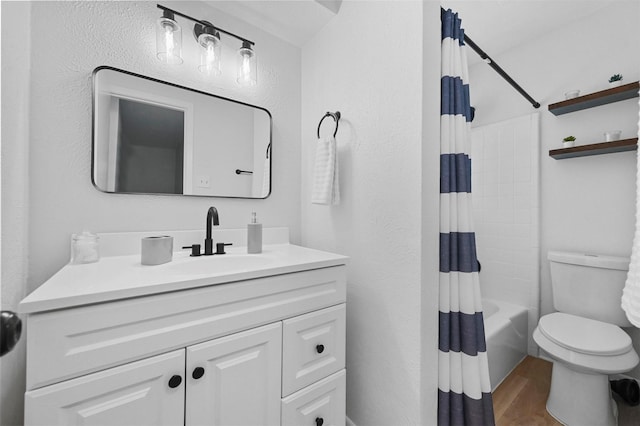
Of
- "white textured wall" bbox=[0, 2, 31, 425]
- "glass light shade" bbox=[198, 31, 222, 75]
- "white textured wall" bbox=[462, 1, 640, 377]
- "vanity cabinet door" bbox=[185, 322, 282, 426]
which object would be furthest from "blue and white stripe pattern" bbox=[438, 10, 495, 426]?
"white textured wall" bbox=[0, 2, 31, 425]

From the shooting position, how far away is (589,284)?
5.41ft

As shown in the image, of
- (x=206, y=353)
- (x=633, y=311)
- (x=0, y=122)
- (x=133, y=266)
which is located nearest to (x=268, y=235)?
(x=133, y=266)

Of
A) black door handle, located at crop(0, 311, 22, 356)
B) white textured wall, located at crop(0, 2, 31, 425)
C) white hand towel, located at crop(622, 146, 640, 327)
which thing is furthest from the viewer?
white hand towel, located at crop(622, 146, 640, 327)

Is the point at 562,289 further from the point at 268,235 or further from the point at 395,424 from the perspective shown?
the point at 268,235

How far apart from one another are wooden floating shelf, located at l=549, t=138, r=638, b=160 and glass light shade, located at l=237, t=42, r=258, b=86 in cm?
205

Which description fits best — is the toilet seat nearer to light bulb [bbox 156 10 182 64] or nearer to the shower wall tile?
the shower wall tile

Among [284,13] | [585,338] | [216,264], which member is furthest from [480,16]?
[216,264]

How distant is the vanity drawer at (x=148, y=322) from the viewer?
1.99ft

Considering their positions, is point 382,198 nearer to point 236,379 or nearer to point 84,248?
point 236,379

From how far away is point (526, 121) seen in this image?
206 centimetres

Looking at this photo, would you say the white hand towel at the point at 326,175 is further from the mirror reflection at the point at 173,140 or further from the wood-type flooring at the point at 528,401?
the wood-type flooring at the point at 528,401

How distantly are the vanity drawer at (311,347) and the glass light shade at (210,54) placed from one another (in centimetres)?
125

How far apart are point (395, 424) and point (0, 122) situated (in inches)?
65.4

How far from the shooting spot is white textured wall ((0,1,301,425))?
812 mm
